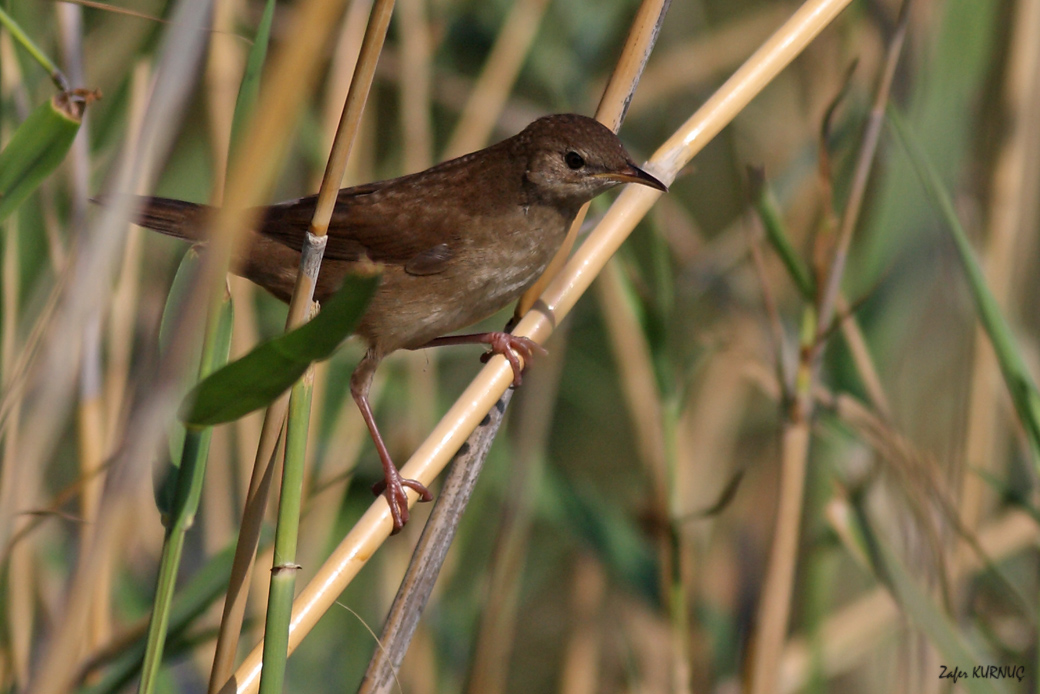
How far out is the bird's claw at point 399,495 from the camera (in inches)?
48.2

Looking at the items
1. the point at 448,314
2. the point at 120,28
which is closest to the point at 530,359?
the point at 448,314

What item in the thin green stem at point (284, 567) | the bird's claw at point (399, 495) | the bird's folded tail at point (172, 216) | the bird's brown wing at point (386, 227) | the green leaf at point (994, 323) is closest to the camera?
the thin green stem at point (284, 567)

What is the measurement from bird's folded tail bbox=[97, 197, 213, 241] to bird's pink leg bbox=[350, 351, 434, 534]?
0.44 metres

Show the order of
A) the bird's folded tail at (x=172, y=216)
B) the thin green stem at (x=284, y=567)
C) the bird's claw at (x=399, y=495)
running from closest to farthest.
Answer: the thin green stem at (x=284, y=567) → the bird's claw at (x=399, y=495) → the bird's folded tail at (x=172, y=216)

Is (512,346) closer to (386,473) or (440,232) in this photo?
(386,473)

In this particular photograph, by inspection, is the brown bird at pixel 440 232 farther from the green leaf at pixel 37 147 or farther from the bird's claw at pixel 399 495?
the green leaf at pixel 37 147

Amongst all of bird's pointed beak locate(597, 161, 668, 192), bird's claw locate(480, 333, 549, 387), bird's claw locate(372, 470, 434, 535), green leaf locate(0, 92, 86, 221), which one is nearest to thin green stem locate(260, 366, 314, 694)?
bird's claw locate(372, 470, 434, 535)

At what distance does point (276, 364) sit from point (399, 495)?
680 mm

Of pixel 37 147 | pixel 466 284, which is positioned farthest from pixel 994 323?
pixel 37 147

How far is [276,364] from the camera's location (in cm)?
80

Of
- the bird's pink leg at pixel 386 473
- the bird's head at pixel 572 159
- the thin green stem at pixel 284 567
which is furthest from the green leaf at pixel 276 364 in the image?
the bird's head at pixel 572 159

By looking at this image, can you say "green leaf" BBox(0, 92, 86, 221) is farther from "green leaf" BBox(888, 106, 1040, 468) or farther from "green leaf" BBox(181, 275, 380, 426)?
"green leaf" BBox(888, 106, 1040, 468)

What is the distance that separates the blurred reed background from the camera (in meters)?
1.68

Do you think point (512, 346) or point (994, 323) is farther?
point (512, 346)
